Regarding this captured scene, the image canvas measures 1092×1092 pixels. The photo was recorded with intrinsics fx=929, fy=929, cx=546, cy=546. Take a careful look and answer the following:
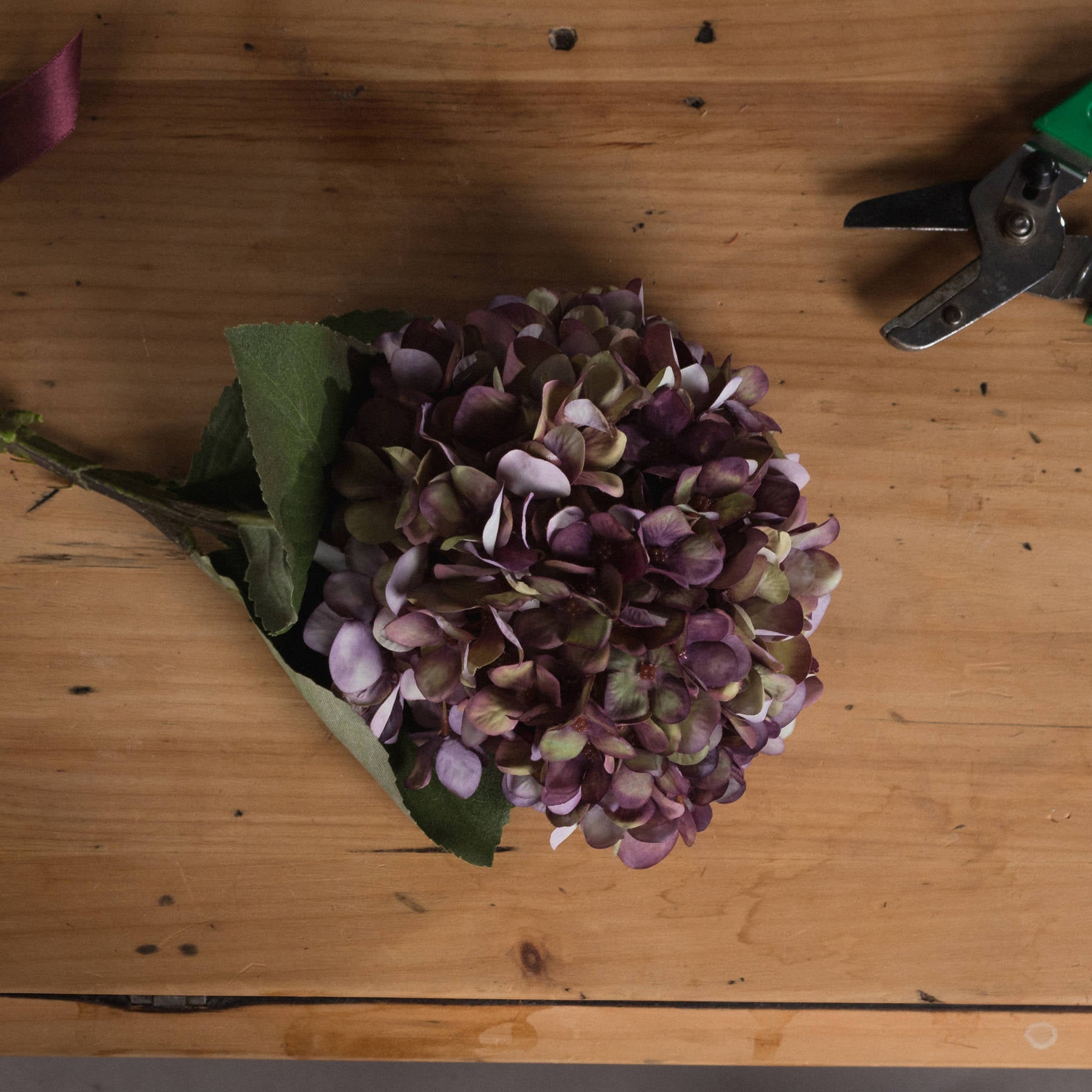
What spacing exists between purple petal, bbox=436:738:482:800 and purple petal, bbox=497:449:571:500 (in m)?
0.11

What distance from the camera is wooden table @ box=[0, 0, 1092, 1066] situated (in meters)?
0.47

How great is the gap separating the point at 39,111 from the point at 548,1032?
1.79 ft

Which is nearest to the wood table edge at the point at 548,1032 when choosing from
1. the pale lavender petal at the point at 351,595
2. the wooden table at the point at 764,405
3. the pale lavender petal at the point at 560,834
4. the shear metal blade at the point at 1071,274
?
the wooden table at the point at 764,405

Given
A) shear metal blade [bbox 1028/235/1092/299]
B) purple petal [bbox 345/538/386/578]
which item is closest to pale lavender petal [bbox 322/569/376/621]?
→ purple petal [bbox 345/538/386/578]

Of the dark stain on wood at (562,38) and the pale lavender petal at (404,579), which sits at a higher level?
the dark stain on wood at (562,38)

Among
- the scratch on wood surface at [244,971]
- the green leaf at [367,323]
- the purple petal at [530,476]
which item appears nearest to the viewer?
the purple petal at [530,476]

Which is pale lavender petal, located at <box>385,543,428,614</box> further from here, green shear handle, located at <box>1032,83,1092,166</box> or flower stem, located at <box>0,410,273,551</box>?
green shear handle, located at <box>1032,83,1092,166</box>

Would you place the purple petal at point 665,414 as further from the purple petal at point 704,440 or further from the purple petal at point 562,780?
the purple petal at point 562,780

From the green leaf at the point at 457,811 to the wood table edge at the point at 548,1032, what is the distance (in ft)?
0.60

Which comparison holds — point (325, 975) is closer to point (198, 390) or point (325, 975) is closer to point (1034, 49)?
point (198, 390)

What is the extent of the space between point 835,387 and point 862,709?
0.17m

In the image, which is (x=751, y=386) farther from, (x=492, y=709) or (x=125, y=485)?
(x=125, y=485)

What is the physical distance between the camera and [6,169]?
456 mm

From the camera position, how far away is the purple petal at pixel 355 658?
Answer: 332 mm
